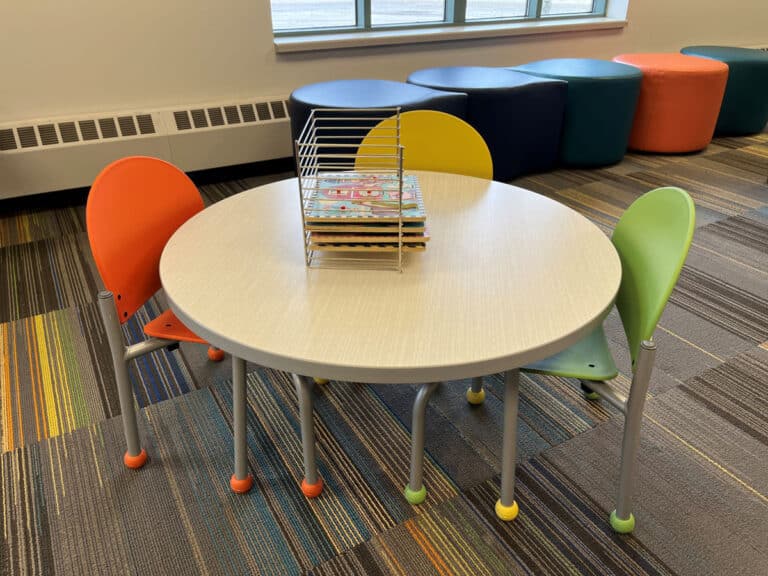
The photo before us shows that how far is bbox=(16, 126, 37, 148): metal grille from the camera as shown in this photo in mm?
2889

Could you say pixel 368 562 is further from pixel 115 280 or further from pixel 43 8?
pixel 43 8

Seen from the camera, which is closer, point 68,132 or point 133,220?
point 133,220

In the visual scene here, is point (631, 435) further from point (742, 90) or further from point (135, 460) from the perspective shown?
point (742, 90)

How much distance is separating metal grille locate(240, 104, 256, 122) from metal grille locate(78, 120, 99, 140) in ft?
2.53

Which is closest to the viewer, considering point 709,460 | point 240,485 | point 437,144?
point 240,485

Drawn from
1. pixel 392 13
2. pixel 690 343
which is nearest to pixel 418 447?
pixel 690 343

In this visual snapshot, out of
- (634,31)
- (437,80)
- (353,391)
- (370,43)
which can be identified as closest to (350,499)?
(353,391)

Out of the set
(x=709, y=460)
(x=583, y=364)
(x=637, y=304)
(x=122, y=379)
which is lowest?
(x=709, y=460)

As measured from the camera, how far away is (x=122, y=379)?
1382 mm

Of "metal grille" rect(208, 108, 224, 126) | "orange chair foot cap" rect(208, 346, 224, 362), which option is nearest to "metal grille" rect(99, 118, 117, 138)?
"metal grille" rect(208, 108, 224, 126)

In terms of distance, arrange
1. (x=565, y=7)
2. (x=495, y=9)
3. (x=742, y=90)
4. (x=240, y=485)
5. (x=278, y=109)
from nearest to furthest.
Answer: (x=240, y=485), (x=278, y=109), (x=742, y=90), (x=495, y=9), (x=565, y=7)

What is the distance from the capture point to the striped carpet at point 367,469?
4.28ft

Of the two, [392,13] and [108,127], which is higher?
[392,13]

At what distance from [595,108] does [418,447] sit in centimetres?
282
